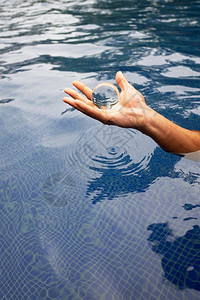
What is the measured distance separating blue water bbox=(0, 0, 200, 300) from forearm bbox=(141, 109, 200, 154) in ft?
1.03

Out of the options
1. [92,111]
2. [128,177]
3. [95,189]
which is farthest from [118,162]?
[92,111]

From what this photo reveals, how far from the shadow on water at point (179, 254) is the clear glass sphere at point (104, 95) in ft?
3.72

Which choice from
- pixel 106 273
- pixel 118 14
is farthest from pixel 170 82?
pixel 118 14

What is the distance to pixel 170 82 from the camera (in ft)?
14.1

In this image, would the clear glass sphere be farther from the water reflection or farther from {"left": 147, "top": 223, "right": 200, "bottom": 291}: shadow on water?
{"left": 147, "top": 223, "right": 200, "bottom": 291}: shadow on water

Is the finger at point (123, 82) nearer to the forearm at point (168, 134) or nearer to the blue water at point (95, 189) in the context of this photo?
the forearm at point (168, 134)

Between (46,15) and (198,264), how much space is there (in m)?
8.81

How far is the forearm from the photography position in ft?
6.78

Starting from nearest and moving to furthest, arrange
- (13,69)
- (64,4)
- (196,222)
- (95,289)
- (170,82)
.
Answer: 1. (95,289)
2. (196,222)
3. (170,82)
4. (13,69)
5. (64,4)

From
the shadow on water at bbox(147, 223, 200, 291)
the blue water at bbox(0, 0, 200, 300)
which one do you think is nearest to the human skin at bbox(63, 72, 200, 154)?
the blue water at bbox(0, 0, 200, 300)

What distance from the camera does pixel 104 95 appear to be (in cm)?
215

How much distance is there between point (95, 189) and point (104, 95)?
1002 mm

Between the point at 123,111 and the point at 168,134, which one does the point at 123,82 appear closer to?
the point at 123,111

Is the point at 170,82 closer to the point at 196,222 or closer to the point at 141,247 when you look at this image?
the point at 196,222
